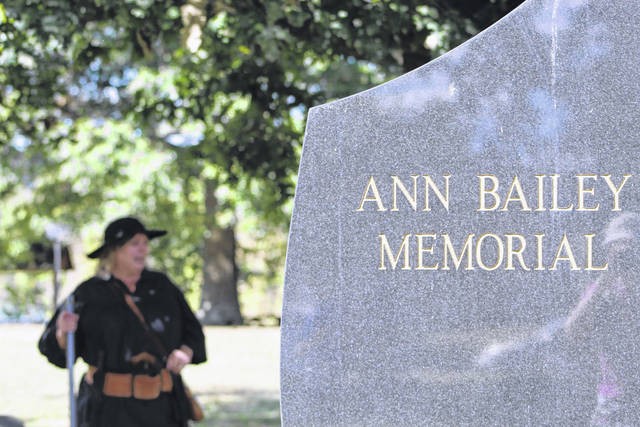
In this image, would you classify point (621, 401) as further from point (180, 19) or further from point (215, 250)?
point (215, 250)

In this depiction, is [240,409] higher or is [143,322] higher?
[143,322]

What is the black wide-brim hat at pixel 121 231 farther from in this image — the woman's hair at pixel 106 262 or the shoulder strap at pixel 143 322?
the shoulder strap at pixel 143 322

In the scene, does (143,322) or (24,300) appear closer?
(143,322)

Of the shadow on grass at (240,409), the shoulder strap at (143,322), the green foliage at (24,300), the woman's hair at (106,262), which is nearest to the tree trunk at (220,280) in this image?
the green foliage at (24,300)

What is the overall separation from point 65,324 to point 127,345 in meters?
0.38

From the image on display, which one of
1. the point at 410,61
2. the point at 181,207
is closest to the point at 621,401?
the point at 410,61

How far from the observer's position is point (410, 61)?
30.9 ft

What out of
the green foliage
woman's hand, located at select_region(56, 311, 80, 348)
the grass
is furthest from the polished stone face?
the green foliage

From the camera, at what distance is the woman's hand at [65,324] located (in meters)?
7.87

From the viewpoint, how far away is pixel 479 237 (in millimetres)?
5773

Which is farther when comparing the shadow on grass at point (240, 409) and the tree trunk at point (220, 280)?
the tree trunk at point (220, 280)

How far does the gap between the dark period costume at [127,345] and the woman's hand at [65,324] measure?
0.12 meters

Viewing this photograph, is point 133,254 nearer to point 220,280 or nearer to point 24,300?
point 220,280

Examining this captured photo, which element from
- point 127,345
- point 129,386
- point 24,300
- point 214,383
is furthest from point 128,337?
point 24,300
